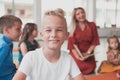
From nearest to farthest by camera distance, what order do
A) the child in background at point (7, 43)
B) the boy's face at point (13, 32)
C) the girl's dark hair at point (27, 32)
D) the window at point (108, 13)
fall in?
the child in background at point (7, 43), the boy's face at point (13, 32), the girl's dark hair at point (27, 32), the window at point (108, 13)

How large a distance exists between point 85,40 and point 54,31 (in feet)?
8.14

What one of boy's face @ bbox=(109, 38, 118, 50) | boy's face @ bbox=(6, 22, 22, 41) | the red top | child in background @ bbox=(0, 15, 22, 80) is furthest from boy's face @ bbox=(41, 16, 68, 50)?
boy's face @ bbox=(109, 38, 118, 50)

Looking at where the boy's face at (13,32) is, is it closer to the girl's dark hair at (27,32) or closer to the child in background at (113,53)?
the girl's dark hair at (27,32)

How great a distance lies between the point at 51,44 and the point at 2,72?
0.89m

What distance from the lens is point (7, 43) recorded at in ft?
6.63

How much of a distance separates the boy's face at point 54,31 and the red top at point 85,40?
2.37 meters

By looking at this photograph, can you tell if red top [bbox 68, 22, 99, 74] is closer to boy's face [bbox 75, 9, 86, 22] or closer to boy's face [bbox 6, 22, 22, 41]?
boy's face [bbox 75, 9, 86, 22]

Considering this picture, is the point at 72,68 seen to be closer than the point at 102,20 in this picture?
Yes

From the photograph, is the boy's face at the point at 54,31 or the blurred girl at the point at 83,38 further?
the blurred girl at the point at 83,38

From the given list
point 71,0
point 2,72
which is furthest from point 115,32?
point 2,72

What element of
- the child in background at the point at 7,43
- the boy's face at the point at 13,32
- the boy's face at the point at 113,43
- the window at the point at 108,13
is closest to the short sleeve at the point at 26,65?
the child in background at the point at 7,43

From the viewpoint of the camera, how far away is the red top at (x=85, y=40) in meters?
3.69

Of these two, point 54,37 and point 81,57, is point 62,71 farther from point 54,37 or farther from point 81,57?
point 81,57

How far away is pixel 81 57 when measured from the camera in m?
3.77
